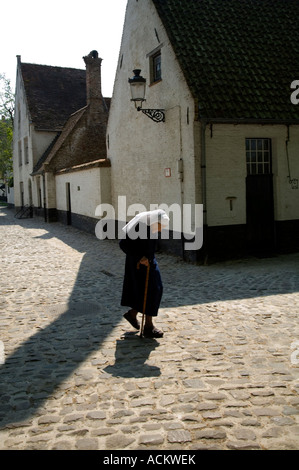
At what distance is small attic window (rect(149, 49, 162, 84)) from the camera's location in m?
13.3

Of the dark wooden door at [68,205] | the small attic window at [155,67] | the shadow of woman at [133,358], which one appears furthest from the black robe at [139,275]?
the dark wooden door at [68,205]

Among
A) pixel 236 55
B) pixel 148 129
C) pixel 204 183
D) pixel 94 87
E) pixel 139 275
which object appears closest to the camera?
pixel 139 275

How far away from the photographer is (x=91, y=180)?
1888cm

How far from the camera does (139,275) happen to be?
20.0 ft

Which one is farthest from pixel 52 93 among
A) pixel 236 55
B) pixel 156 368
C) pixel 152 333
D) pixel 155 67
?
pixel 156 368

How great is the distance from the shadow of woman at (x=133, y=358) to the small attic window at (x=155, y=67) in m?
9.44

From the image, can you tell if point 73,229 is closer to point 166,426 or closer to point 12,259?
point 12,259

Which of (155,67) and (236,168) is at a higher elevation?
(155,67)

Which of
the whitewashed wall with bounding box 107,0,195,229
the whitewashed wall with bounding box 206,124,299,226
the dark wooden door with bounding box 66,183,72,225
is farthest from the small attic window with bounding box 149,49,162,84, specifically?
the dark wooden door with bounding box 66,183,72,225

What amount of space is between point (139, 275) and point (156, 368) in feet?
4.93

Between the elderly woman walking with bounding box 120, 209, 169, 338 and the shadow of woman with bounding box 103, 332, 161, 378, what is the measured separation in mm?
210

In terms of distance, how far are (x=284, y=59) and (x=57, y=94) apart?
2200 cm

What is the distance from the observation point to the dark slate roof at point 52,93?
30.3 meters

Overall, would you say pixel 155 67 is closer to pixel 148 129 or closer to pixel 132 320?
pixel 148 129
